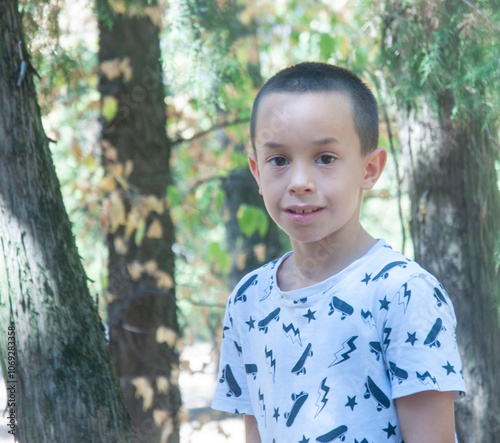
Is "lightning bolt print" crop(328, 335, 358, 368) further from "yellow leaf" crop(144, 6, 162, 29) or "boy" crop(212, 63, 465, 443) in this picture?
"yellow leaf" crop(144, 6, 162, 29)

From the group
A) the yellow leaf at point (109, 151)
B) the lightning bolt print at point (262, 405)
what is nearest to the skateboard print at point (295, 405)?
the lightning bolt print at point (262, 405)

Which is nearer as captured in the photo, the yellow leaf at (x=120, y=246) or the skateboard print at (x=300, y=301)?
the skateboard print at (x=300, y=301)

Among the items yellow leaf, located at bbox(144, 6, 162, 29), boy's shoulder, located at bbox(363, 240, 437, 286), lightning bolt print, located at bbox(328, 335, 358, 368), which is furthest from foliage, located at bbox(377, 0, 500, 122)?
yellow leaf, located at bbox(144, 6, 162, 29)

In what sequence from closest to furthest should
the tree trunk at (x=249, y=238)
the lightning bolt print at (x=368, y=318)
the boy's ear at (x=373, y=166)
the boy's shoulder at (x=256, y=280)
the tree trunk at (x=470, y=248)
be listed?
the lightning bolt print at (x=368, y=318)
the boy's ear at (x=373, y=166)
the boy's shoulder at (x=256, y=280)
the tree trunk at (x=470, y=248)
the tree trunk at (x=249, y=238)

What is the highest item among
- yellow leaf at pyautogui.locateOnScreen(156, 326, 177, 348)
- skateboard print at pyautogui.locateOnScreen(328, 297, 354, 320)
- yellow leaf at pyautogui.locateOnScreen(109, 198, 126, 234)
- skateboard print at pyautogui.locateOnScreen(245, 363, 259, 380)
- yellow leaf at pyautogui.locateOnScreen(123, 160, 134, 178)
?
yellow leaf at pyautogui.locateOnScreen(123, 160, 134, 178)

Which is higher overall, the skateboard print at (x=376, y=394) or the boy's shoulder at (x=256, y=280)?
the boy's shoulder at (x=256, y=280)

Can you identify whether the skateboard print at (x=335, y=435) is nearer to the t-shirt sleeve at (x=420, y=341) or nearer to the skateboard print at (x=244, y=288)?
the t-shirt sleeve at (x=420, y=341)

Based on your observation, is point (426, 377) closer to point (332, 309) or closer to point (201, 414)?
point (332, 309)

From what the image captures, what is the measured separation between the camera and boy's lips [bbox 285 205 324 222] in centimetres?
146

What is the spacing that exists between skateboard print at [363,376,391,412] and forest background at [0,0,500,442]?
0.84 metres

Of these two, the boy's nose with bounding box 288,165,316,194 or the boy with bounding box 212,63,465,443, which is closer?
the boy with bounding box 212,63,465,443

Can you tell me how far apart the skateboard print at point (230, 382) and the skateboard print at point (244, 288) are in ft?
0.66

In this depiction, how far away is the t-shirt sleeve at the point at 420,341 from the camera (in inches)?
49.4

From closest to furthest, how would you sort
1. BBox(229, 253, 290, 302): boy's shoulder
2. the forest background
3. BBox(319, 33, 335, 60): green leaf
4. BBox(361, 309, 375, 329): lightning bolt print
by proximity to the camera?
BBox(361, 309, 375, 329): lightning bolt print, BBox(229, 253, 290, 302): boy's shoulder, the forest background, BBox(319, 33, 335, 60): green leaf
